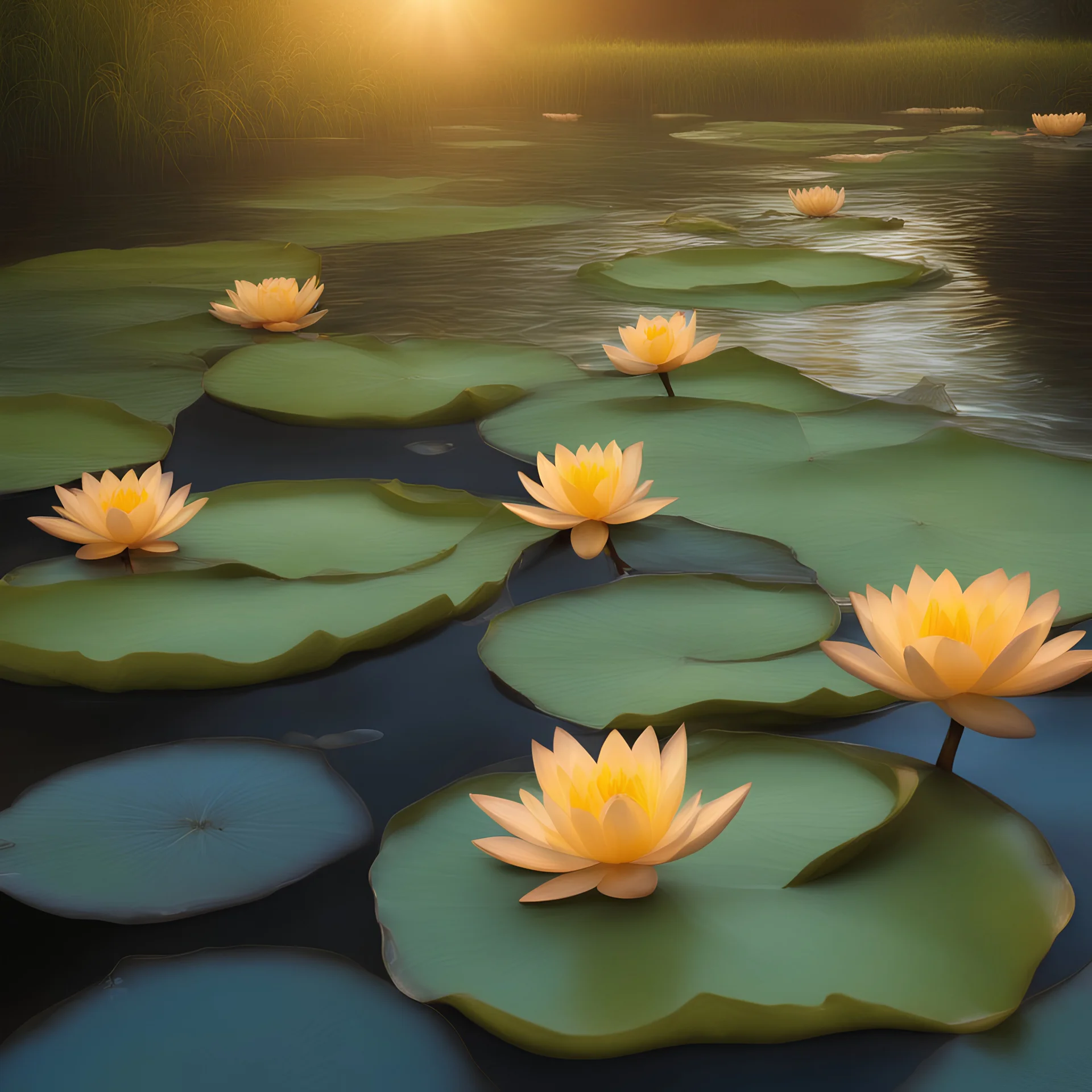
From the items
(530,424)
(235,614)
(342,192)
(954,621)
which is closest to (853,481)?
(530,424)

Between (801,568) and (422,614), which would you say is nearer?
(422,614)

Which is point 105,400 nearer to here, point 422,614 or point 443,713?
point 422,614

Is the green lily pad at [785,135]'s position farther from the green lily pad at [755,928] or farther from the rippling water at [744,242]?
the green lily pad at [755,928]

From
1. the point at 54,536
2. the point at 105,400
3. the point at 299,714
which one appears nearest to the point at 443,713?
the point at 299,714

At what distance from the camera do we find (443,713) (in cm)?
95

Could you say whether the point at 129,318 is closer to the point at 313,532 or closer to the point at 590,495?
the point at 313,532

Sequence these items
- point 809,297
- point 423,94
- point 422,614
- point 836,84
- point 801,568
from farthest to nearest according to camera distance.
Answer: point 836,84
point 423,94
point 809,297
point 801,568
point 422,614

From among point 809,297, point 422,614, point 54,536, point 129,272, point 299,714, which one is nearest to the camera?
point 299,714

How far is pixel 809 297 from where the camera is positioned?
255 cm

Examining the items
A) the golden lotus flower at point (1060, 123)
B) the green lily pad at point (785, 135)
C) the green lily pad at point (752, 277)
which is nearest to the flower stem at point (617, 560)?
the green lily pad at point (752, 277)

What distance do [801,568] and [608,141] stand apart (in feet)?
20.6

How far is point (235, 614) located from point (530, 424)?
27.6 inches

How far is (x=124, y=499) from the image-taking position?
1.18m

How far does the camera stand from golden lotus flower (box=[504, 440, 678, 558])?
1209 millimetres
